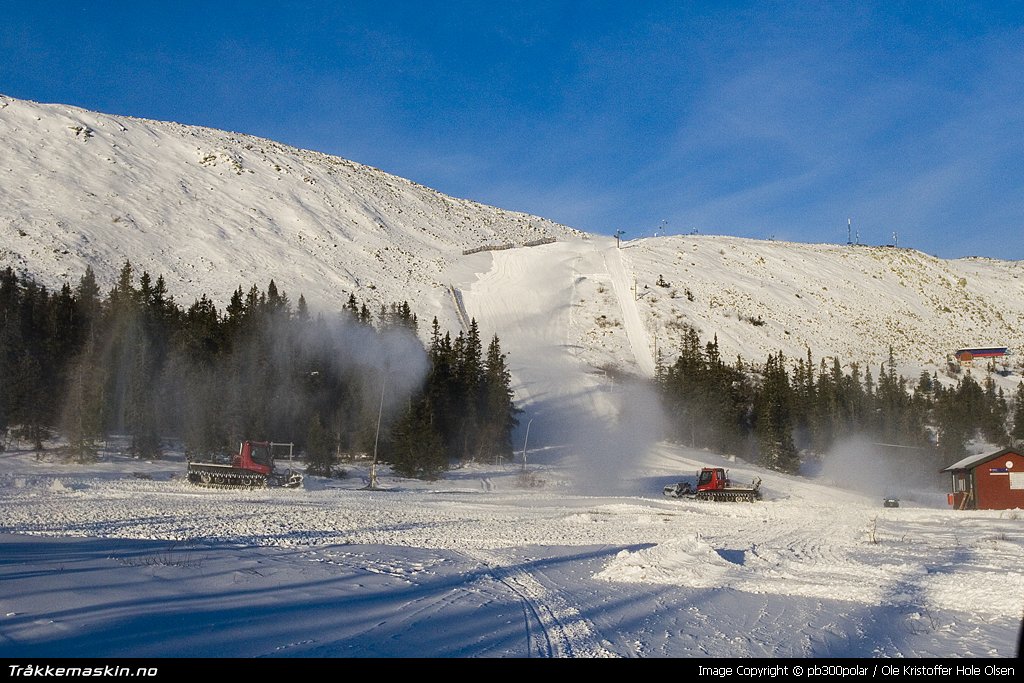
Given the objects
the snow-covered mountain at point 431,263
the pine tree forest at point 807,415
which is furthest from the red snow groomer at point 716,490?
the snow-covered mountain at point 431,263

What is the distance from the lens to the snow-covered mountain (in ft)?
274

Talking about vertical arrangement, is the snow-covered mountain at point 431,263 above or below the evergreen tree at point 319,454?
above

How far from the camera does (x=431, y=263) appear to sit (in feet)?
354

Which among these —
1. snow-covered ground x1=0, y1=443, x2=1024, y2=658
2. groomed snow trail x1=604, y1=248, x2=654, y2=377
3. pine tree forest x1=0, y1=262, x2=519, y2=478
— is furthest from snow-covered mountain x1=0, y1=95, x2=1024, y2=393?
snow-covered ground x1=0, y1=443, x2=1024, y2=658

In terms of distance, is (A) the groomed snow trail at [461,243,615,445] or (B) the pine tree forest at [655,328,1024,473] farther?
A: (A) the groomed snow trail at [461,243,615,445]

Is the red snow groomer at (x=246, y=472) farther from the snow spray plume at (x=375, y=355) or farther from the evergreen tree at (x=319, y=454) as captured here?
the snow spray plume at (x=375, y=355)

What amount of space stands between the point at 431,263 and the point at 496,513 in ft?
273

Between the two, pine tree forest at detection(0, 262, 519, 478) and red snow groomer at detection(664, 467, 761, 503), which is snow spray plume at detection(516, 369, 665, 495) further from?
red snow groomer at detection(664, 467, 761, 503)

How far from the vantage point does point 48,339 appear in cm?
4441

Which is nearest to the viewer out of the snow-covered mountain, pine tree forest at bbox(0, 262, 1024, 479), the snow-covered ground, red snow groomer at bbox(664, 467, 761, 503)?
the snow-covered ground

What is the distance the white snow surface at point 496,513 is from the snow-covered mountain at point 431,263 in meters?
0.58

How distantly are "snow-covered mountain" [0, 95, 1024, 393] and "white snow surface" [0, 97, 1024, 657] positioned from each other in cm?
58

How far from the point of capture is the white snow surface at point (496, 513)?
912 centimetres
